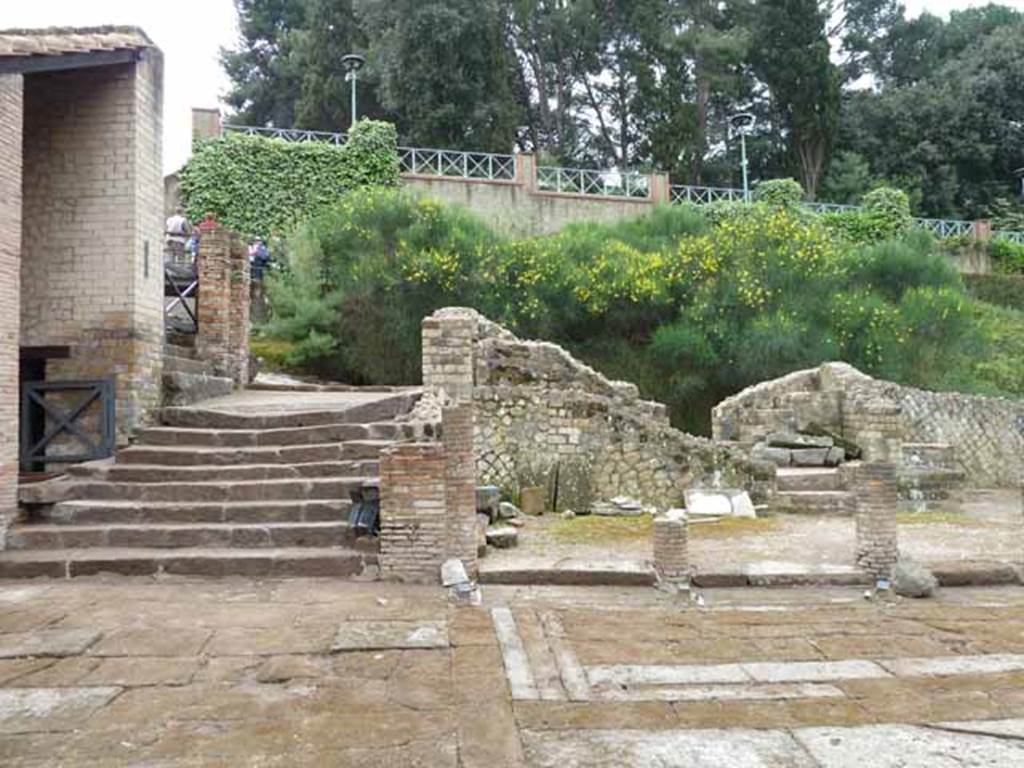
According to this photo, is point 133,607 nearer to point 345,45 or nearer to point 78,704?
point 78,704

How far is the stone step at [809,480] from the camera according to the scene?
11.7m

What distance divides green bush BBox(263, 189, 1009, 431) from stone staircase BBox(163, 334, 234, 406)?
538 centimetres

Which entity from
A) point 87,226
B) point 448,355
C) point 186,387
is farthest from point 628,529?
point 87,226

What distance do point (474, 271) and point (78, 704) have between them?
13.5 metres

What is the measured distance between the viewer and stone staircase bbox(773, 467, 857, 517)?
11203 millimetres

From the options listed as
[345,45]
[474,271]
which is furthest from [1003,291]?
[345,45]

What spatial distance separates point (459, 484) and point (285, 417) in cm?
319

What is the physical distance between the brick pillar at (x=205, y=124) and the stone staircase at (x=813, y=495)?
60.5 feet

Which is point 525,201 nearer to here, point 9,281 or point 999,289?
point 999,289

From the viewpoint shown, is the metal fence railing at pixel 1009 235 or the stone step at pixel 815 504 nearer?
the stone step at pixel 815 504

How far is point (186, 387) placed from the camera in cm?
999

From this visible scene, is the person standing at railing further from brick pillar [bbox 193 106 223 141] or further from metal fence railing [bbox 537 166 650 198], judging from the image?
metal fence railing [bbox 537 166 650 198]

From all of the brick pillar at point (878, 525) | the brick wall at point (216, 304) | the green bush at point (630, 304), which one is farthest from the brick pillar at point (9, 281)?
the green bush at point (630, 304)

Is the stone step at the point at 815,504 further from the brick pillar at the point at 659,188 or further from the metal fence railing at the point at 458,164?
the brick pillar at the point at 659,188
